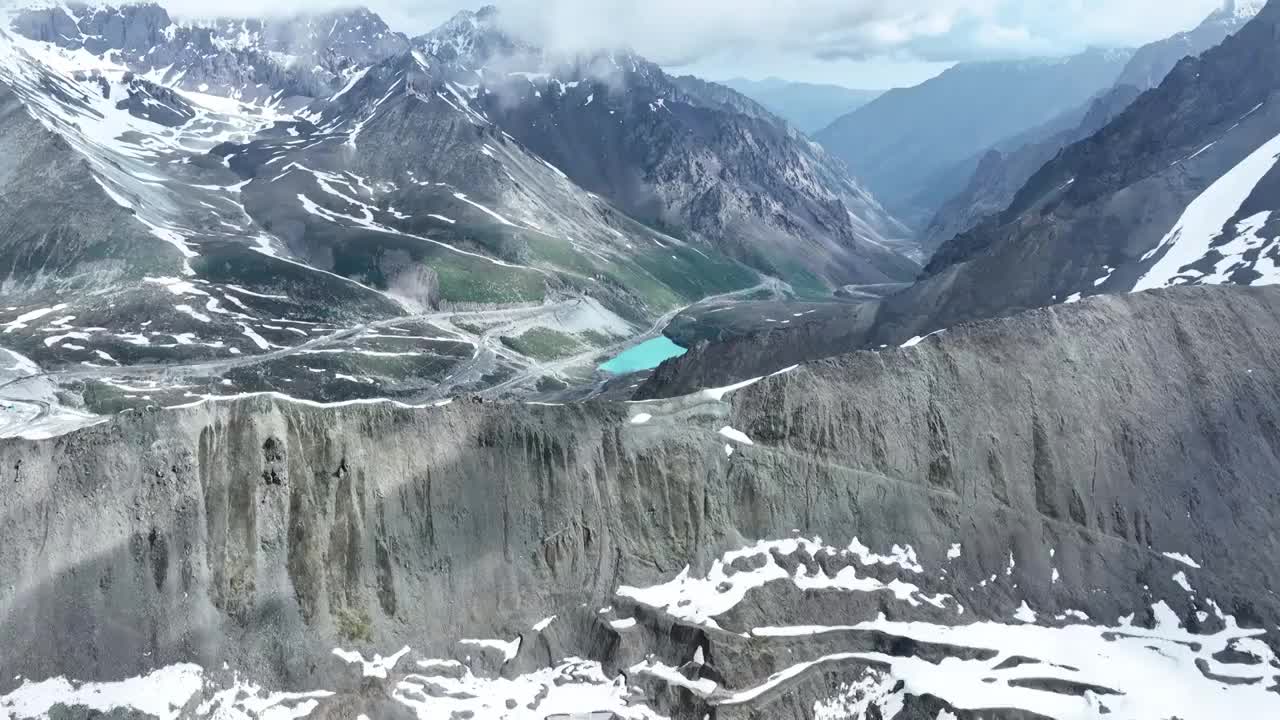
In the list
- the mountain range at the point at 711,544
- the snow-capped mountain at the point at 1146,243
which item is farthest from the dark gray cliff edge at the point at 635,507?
the snow-capped mountain at the point at 1146,243

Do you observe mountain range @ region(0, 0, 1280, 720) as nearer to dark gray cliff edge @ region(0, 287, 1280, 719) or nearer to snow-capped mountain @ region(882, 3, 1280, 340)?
dark gray cliff edge @ region(0, 287, 1280, 719)

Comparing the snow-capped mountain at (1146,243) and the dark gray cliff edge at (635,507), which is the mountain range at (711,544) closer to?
the dark gray cliff edge at (635,507)

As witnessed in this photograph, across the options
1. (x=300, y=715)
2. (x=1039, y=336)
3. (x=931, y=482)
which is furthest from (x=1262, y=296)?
(x=300, y=715)

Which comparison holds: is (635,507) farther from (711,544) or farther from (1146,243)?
(1146,243)

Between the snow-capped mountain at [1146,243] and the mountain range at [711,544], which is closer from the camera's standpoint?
the mountain range at [711,544]

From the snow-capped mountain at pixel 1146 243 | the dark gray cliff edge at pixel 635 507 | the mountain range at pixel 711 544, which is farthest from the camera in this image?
the snow-capped mountain at pixel 1146 243

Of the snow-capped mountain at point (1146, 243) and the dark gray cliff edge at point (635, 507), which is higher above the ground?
the snow-capped mountain at point (1146, 243)

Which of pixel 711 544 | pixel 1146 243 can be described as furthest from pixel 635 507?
pixel 1146 243

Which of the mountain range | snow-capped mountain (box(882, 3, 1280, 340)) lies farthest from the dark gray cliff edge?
snow-capped mountain (box(882, 3, 1280, 340))

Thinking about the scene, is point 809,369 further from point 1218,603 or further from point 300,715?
Answer: point 300,715
